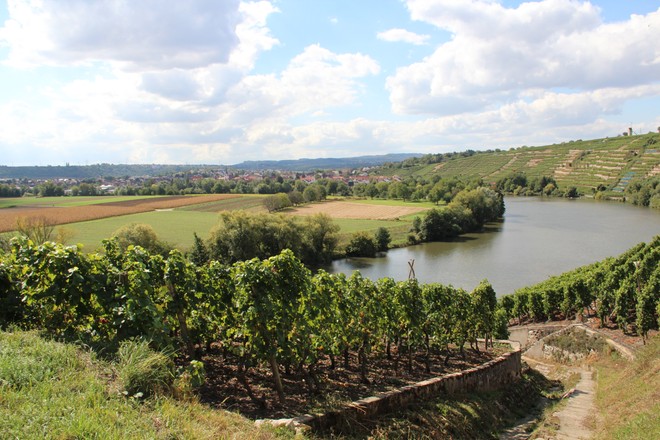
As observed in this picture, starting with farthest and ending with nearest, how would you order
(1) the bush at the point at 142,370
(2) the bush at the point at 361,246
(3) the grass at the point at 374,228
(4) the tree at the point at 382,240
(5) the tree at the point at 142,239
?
(3) the grass at the point at 374,228 < (4) the tree at the point at 382,240 < (2) the bush at the point at 361,246 < (5) the tree at the point at 142,239 < (1) the bush at the point at 142,370

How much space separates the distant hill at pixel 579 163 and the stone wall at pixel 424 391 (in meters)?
123

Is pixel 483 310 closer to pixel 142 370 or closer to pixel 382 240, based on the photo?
pixel 142 370

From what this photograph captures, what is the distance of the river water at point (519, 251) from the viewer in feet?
144

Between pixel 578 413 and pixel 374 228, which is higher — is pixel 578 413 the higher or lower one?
the higher one

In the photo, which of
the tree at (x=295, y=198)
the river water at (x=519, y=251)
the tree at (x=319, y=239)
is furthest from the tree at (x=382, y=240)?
the tree at (x=295, y=198)

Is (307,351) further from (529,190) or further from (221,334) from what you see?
(529,190)

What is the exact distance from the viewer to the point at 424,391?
1027 cm

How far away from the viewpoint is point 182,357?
9859 mm

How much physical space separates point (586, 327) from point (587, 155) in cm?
15310

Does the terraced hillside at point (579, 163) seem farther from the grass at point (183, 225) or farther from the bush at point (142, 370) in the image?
the bush at point (142, 370)

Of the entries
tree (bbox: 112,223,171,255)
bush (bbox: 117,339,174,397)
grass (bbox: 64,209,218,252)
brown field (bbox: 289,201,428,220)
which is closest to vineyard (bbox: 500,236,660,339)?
bush (bbox: 117,339,174,397)

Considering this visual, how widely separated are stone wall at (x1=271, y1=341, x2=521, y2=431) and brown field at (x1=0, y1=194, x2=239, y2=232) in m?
54.3

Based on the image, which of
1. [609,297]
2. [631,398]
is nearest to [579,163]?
[609,297]

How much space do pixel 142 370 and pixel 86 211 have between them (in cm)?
7667
